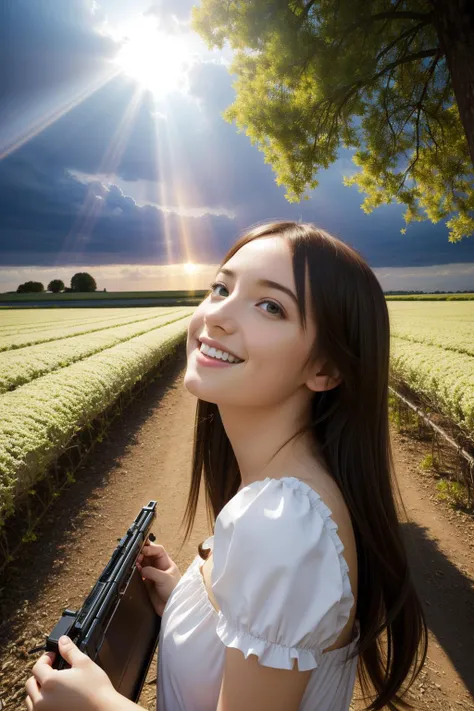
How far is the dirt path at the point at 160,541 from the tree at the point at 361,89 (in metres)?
5.15

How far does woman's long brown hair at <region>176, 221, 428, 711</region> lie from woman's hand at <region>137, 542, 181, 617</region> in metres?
0.81

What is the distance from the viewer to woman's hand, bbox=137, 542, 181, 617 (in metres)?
1.78

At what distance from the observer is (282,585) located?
891mm

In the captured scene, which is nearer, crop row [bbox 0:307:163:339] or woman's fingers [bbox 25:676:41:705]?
woman's fingers [bbox 25:676:41:705]

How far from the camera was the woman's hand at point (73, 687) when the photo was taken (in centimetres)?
107

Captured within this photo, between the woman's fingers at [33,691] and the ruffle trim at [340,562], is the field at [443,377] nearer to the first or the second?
the ruffle trim at [340,562]

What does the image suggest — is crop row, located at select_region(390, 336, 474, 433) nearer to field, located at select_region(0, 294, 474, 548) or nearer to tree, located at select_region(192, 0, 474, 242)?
field, located at select_region(0, 294, 474, 548)

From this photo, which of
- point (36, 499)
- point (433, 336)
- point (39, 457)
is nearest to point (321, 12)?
point (433, 336)

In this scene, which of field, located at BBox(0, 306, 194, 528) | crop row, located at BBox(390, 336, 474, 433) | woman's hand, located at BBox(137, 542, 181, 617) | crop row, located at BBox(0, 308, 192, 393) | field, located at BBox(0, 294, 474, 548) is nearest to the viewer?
woman's hand, located at BBox(137, 542, 181, 617)

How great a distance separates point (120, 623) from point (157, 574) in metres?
0.34

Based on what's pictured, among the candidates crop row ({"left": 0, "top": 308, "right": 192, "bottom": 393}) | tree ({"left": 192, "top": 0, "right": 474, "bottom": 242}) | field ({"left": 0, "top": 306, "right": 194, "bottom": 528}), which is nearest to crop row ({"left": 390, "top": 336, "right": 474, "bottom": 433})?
tree ({"left": 192, "top": 0, "right": 474, "bottom": 242})

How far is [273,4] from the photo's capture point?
23.6ft

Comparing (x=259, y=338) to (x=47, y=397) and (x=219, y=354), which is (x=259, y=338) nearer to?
(x=219, y=354)

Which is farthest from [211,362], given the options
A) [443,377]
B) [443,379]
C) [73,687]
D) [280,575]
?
[443,377]
